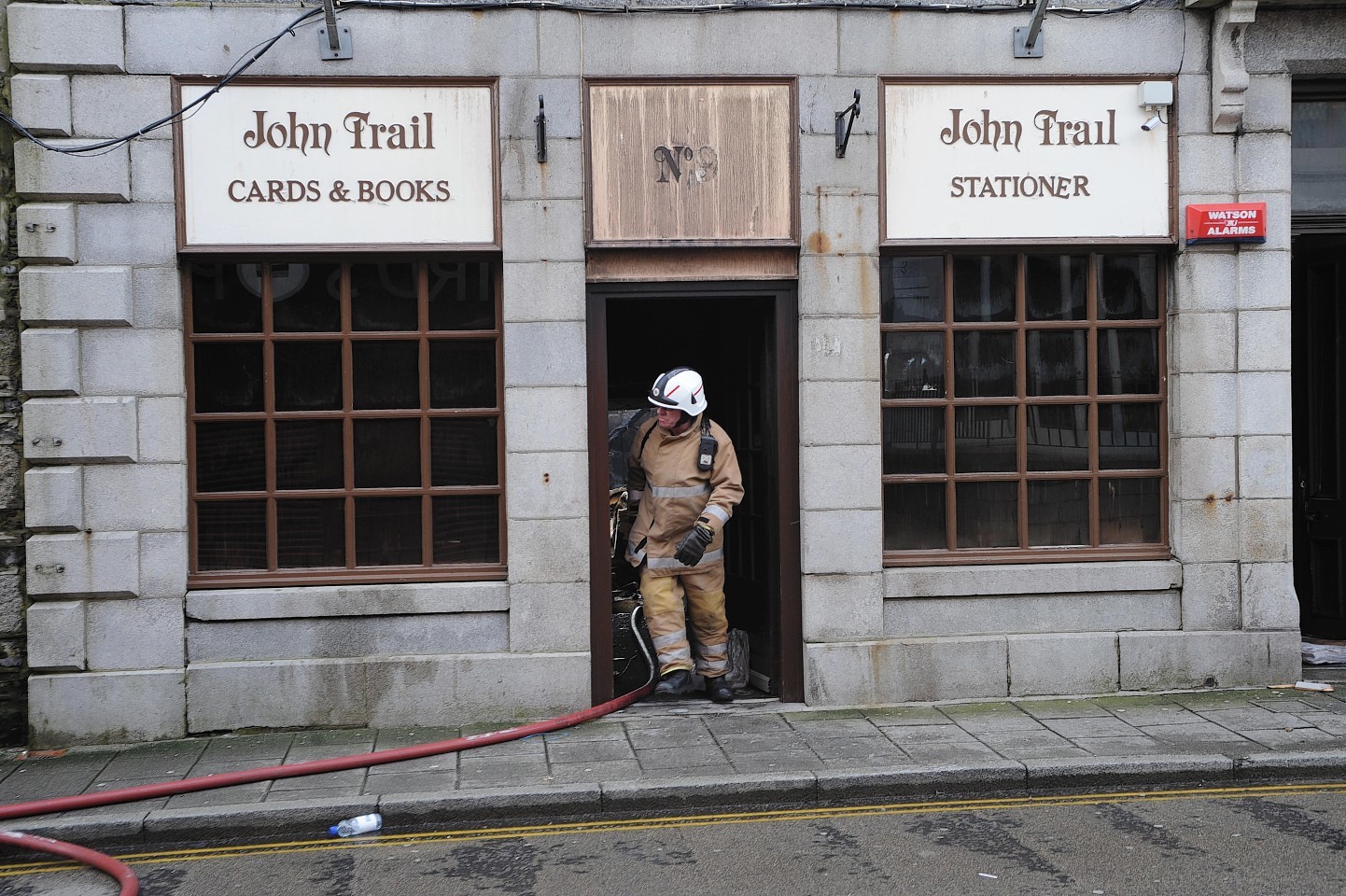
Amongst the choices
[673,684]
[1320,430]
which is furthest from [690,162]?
[1320,430]

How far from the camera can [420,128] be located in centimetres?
829

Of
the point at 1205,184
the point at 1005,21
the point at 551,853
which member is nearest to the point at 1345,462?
the point at 1205,184

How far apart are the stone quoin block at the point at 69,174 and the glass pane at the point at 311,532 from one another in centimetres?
221

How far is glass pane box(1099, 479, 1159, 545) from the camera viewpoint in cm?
897

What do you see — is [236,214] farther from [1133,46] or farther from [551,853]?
[1133,46]

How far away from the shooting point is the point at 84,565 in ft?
26.2

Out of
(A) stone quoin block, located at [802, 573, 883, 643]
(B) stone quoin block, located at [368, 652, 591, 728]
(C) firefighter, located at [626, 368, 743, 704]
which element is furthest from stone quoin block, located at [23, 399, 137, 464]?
(A) stone quoin block, located at [802, 573, 883, 643]

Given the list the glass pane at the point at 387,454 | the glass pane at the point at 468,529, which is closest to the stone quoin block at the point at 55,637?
the glass pane at the point at 387,454

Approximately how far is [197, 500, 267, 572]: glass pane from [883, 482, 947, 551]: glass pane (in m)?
4.16

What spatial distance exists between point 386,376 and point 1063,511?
471 centimetres

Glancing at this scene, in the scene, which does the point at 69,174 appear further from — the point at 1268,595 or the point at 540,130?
the point at 1268,595

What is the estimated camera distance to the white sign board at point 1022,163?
28.2ft

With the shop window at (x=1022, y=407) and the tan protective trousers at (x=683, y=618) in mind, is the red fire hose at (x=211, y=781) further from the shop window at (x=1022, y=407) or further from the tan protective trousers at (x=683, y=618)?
the shop window at (x=1022, y=407)

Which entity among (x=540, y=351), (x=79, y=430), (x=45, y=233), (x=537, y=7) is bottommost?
(x=79, y=430)
